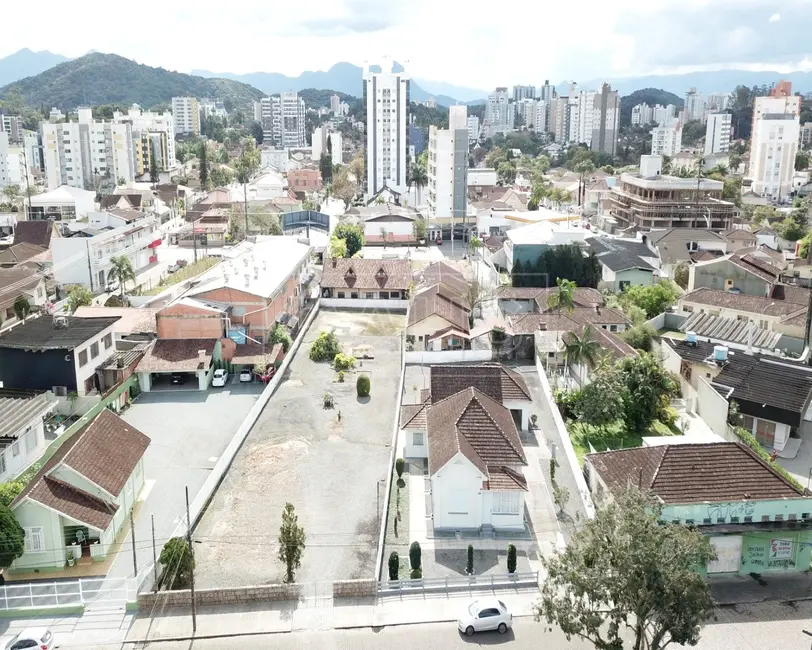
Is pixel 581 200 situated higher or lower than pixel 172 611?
higher

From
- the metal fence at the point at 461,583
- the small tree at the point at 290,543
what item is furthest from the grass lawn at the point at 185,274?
the metal fence at the point at 461,583

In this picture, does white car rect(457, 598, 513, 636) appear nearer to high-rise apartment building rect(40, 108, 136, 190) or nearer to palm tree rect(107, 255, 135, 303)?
palm tree rect(107, 255, 135, 303)

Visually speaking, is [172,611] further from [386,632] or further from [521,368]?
[521,368]

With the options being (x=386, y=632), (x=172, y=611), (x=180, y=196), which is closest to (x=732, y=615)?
(x=386, y=632)

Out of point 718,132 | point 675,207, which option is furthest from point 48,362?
point 718,132

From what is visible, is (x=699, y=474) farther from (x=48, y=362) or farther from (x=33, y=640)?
(x=48, y=362)

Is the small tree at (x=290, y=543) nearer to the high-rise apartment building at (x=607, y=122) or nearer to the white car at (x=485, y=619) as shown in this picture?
the white car at (x=485, y=619)
